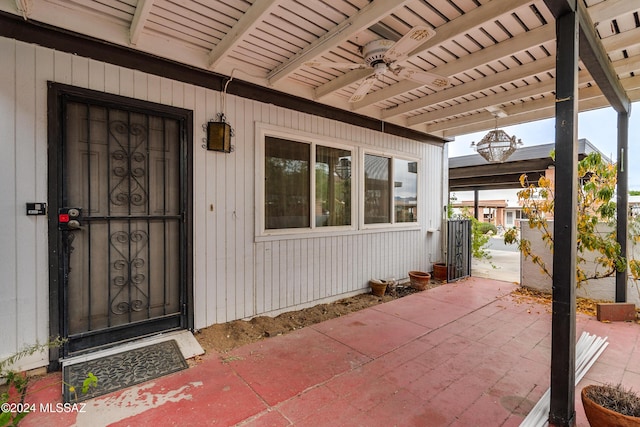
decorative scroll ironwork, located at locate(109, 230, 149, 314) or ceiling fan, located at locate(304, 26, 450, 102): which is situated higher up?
ceiling fan, located at locate(304, 26, 450, 102)

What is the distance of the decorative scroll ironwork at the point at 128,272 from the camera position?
2.64 m

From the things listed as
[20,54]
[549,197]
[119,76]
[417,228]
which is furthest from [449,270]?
[20,54]

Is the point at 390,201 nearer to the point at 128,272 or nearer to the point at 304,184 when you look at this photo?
the point at 304,184

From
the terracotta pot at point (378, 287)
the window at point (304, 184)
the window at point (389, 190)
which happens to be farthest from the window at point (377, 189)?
the terracotta pot at point (378, 287)

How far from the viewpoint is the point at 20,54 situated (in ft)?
7.13

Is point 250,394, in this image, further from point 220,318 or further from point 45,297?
point 45,297

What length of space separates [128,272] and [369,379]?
2300 mm

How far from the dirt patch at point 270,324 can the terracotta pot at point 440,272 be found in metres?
1.46

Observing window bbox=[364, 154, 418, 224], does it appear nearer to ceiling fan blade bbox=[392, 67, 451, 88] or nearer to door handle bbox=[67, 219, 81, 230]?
ceiling fan blade bbox=[392, 67, 451, 88]

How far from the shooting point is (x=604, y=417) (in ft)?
5.24

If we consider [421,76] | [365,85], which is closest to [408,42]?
[421,76]

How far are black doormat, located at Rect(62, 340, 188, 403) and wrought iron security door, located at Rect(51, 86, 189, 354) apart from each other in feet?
0.74

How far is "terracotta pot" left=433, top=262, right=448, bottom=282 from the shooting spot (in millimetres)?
5309

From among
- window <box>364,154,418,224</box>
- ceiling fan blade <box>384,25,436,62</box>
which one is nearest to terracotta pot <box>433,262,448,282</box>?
window <box>364,154,418,224</box>
